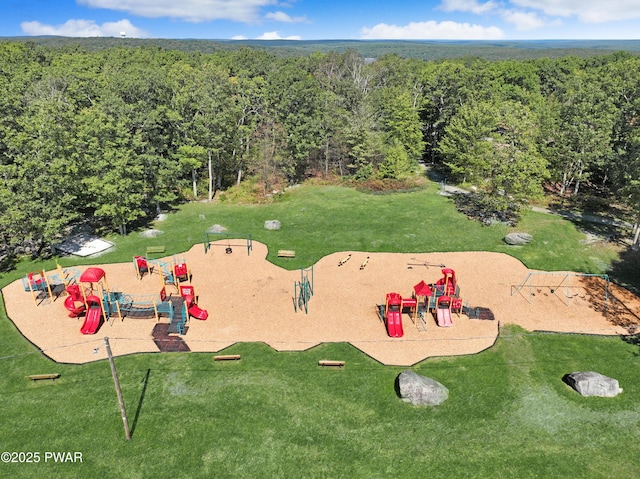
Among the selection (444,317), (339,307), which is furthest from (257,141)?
(444,317)

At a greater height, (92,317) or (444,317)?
(444,317)

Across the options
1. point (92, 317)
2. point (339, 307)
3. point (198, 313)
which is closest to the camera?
point (92, 317)

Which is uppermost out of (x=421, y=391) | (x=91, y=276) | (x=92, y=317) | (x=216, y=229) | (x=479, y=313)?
(x=91, y=276)

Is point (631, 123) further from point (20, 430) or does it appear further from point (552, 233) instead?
point (20, 430)

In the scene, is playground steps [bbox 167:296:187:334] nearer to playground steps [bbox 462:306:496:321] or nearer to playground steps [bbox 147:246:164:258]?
playground steps [bbox 147:246:164:258]

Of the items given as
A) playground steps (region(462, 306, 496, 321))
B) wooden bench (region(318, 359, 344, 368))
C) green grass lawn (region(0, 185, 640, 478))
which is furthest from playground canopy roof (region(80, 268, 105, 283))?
playground steps (region(462, 306, 496, 321))

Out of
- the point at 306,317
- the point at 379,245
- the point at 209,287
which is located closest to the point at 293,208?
the point at 379,245

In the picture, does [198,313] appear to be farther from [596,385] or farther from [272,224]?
[596,385]

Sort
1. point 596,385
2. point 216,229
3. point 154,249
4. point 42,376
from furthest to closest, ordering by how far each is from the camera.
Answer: point 216,229
point 154,249
point 42,376
point 596,385
